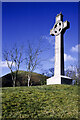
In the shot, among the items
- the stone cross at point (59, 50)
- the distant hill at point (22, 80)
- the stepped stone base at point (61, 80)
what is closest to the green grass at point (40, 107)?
the stepped stone base at point (61, 80)

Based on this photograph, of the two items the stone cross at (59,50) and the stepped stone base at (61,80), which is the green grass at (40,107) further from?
the stone cross at (59,50)

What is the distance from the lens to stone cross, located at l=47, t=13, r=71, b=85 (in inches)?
296

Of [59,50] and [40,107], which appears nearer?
[40,107]

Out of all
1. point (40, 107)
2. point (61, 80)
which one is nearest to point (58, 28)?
point (61, 80)

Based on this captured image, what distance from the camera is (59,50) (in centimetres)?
817

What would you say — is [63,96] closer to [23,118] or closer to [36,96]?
[36,96]

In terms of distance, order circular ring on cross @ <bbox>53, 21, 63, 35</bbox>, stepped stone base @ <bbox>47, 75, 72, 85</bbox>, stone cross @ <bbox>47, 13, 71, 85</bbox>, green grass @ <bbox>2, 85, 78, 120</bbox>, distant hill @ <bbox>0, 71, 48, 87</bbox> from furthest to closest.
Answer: distant hill @ <bbox>0, 71, 48, 87</bbox>
circular ring on cross @ <bbox>53, 21, 63, 35</bbox>
stone cross @ <bbox>47, 13, 71, 85</bbox>
stepped stone base @ <bbox>47, 75, 72, 85</bbox>
green grass @ <bbox>2, 85, 78, 120</bbox>

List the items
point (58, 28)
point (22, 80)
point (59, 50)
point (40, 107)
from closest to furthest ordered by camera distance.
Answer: point (40, 107) < point (59, 50) < point (58, 28) < point (22, 80)

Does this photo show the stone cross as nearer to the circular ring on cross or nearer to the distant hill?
the circular ring on cross

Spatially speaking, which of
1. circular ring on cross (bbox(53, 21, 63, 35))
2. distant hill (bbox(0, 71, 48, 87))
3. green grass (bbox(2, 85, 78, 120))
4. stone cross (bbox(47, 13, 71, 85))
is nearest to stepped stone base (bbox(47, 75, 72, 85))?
stone cross (bbox(47, 13, 71, 85))

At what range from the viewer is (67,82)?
7.59 metres

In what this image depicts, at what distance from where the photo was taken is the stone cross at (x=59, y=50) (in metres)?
7.52

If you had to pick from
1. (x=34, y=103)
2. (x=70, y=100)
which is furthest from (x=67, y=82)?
(x=34, y=103)

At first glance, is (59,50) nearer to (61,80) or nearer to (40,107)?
(61,80)
